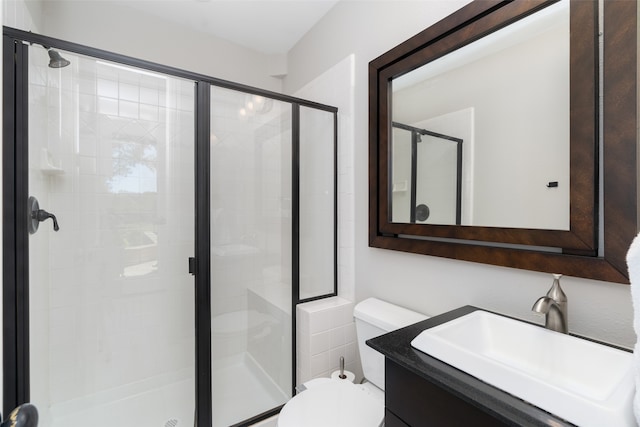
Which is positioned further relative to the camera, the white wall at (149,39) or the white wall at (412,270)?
the white wall at (149,39)

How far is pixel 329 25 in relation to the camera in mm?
1938

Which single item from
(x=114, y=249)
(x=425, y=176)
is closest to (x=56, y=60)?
(x=114, y=249)

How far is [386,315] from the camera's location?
1.30 metres

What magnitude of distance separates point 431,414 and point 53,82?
6.31 feet

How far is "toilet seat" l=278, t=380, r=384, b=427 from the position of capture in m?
1.08

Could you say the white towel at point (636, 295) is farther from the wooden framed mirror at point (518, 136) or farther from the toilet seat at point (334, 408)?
the toilet seat at point (334, 408)

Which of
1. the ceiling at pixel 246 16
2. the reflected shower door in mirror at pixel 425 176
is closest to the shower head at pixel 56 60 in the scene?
the ceiling at pixel 246 16

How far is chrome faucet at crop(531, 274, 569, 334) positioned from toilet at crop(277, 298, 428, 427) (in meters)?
0.50

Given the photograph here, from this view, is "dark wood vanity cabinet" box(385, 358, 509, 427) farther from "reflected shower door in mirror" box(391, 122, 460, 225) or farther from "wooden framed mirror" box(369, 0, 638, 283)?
"reflected shower door in mirror" box(391, 122, 460, 225)

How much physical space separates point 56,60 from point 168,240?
0.97 metres

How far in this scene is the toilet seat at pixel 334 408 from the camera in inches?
42.4

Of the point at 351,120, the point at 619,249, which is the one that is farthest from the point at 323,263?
the point at 619,249

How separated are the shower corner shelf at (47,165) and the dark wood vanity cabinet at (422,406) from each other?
1598 millimetres

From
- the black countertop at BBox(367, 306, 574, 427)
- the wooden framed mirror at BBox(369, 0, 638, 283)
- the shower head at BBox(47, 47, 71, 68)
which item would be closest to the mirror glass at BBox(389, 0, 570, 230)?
the wooden framed mirror at BBox(369, 0, 638, 283)
